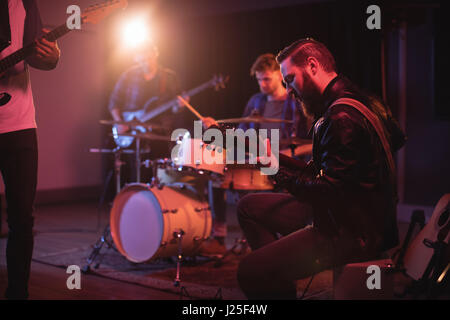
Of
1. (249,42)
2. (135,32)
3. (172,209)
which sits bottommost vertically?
(172,209)

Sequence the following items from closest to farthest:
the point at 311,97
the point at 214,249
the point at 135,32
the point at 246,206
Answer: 1. the point at 311,97
2. the point at 246,206
3. the point at 214,249
4. the point at 135,32

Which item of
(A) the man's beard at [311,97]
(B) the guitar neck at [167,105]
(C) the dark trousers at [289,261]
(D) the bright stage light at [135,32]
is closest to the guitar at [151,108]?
(B) the guitar neck at [167,105]

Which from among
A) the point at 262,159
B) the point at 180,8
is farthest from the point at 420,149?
the point at 262,159

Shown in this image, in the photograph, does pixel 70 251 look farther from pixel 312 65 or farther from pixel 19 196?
pixel 312 65

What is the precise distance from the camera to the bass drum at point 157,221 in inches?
154

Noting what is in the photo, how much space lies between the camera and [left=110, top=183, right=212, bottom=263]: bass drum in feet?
12.8

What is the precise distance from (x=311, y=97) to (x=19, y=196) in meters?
1.58

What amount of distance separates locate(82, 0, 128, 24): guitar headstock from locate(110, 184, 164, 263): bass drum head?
5.12 ft

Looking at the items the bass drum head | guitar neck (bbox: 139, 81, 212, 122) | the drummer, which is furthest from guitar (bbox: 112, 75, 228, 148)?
the bass drum head

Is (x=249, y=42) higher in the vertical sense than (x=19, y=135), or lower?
higher

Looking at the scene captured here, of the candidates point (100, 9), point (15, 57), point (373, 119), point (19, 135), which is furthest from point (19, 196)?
point (373, 119)

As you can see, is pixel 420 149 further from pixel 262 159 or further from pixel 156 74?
pixel 262 159

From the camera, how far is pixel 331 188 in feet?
6.53

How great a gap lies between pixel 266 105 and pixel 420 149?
9.28 ft
